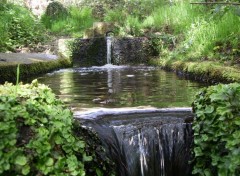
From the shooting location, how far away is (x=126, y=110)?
12.6ft

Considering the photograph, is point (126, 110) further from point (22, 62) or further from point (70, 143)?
point (22, 62)

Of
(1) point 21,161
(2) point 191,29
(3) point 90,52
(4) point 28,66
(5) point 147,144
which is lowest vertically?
(5) point 147,144

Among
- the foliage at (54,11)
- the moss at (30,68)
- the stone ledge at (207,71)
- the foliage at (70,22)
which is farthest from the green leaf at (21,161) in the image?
the foliage at (54,11)

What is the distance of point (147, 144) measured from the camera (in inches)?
132

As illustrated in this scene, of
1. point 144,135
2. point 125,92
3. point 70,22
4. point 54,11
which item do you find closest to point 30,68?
point 125,92

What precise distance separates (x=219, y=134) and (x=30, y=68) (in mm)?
5490

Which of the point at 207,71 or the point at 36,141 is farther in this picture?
the point at 207,71

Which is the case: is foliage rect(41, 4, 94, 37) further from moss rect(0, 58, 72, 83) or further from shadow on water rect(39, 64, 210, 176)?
shadow on water rect(39, 64, 210, 176)

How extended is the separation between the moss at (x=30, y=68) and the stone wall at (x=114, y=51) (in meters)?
0.80

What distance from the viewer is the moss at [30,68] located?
6.34 meters

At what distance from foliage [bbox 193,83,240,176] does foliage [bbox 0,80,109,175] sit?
919mm

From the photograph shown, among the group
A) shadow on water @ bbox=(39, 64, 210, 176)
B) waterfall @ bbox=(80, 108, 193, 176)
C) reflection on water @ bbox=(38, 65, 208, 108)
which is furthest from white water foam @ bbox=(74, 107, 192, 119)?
reflection on water @ bbox=(38, 65, 208, 108)

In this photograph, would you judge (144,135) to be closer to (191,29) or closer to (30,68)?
(30,68)

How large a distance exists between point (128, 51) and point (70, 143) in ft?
29.4
